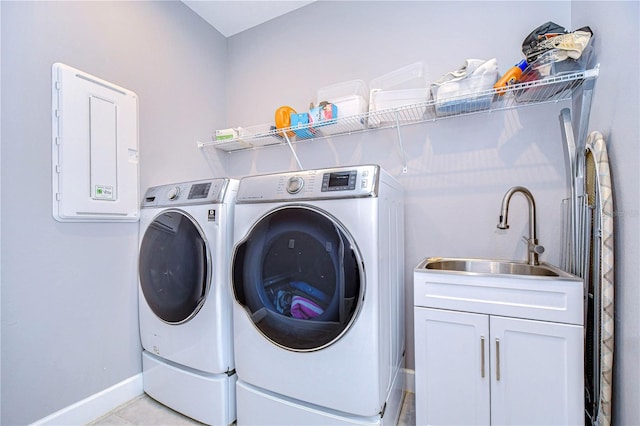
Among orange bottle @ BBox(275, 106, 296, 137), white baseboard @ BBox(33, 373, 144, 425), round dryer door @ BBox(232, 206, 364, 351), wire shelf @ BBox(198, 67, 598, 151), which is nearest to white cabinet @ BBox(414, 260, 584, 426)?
round dryer door @ BBox(232, 206, 364, 351)

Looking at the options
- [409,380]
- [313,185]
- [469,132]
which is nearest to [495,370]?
[409,380]

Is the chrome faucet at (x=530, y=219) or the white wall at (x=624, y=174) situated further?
the chrome faucet at (x=530, y=219)

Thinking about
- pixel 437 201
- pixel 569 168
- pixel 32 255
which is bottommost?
pixel 32 255

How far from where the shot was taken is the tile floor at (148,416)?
1.40 meters

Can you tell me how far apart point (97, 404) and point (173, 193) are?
1135mm

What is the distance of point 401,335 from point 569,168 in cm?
119

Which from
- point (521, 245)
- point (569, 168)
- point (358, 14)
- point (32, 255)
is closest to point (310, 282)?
point (521, 245)

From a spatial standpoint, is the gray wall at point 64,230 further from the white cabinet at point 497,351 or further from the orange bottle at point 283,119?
the white cabinet at point 497,351

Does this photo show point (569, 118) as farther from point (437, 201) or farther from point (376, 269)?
point (376, 269)

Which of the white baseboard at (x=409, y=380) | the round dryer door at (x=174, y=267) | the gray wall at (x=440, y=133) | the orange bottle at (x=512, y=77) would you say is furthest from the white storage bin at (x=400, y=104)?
the white baseboard at (x=409, y=380)

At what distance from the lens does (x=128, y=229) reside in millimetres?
1609

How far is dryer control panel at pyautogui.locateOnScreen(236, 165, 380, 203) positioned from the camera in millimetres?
1069

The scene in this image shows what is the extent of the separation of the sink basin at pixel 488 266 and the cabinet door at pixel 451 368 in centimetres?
29

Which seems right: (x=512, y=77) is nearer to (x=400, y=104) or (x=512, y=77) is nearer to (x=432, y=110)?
(x=432, y=110)
